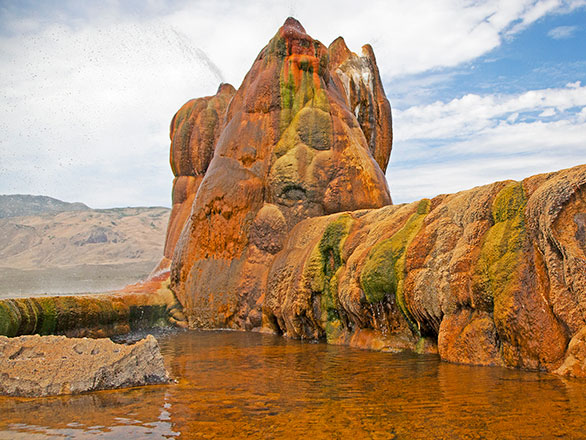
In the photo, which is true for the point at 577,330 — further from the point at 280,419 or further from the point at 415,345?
the point at 280,419

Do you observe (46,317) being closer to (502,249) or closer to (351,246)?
(351,246)

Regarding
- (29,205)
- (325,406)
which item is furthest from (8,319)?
(29,205)

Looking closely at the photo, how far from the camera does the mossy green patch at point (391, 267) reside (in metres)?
8.25

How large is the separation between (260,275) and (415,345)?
4.88 m

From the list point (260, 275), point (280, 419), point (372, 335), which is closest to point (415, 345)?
point (372, 335)

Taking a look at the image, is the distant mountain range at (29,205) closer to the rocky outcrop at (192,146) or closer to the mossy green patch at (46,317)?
the rocky outcrop at (192,146)

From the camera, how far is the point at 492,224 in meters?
7.28

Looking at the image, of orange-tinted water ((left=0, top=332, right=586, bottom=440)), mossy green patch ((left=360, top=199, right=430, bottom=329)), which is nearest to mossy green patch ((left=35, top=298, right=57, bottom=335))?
orange-tinted water ((left=0, top=332, right=586, bottom=440))

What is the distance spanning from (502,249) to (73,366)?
4.84m

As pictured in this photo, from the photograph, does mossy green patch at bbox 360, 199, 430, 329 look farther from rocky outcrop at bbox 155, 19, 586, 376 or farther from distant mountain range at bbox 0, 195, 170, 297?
distant mountain range at bbox 0, 195, 170, 297

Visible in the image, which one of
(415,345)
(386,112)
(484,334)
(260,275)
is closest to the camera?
(484,334)

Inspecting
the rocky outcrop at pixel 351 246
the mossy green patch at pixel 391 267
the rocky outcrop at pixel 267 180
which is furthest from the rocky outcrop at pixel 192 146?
the mossy green patch at pixel 391 267

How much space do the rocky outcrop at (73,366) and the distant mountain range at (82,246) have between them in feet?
105

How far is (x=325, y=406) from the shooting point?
15.7 ft
